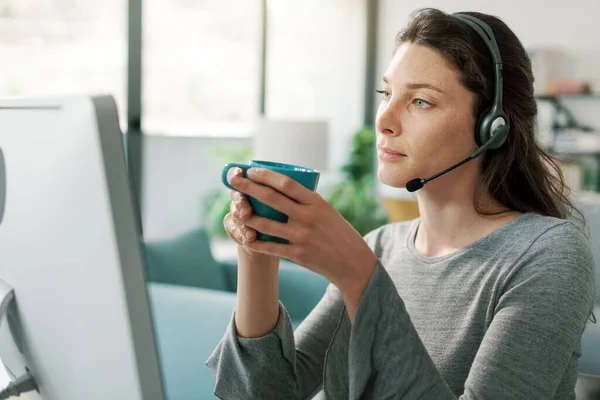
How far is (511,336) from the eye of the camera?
0.87 m

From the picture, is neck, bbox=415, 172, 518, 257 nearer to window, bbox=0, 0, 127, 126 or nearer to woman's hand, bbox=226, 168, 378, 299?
woman's hand, bbox=226, 168, 378, 299

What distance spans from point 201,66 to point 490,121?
4.40 m

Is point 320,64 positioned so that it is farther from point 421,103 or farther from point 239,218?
point 239,218

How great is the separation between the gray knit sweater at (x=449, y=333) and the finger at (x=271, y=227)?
0.43 ft

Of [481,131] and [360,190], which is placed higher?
[481,131]

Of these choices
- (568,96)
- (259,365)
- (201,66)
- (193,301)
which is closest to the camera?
(259,365)

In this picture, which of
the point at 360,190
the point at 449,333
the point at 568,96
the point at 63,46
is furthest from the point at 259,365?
the point at 360,190

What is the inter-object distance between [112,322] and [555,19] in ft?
18.4

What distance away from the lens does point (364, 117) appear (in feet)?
21.3

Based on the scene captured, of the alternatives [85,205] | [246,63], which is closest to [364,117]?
[246,63]

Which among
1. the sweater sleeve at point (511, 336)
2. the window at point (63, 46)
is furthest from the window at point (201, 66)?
the sweater sleeve at point (511, 336)

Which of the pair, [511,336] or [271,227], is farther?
[511,336]

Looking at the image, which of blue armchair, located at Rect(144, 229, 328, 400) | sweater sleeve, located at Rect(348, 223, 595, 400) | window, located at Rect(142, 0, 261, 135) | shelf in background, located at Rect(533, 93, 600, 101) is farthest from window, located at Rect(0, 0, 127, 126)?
sweater sleeve, located at Rect(348, 223, 595, 400)

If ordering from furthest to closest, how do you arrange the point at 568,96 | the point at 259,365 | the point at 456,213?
the point at 568,96
the point at 456,213
the point at 259,365
